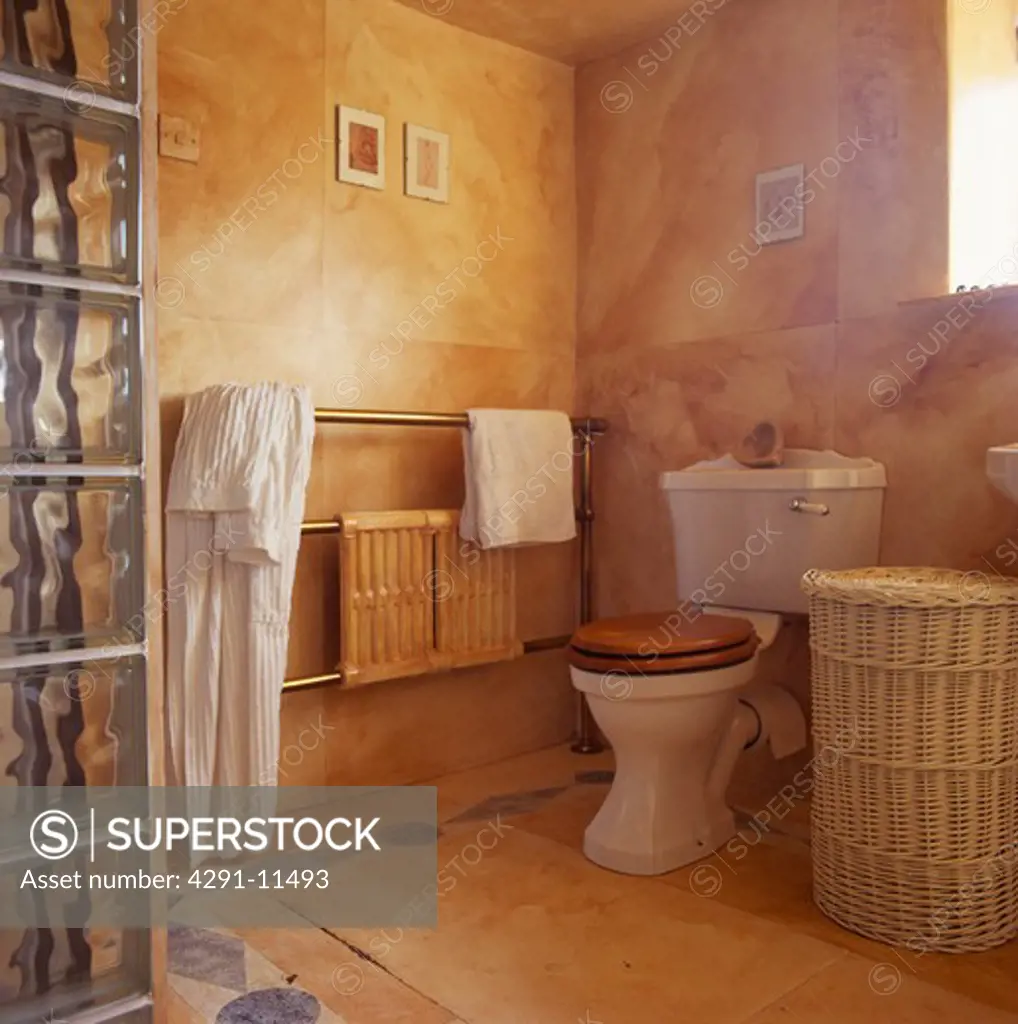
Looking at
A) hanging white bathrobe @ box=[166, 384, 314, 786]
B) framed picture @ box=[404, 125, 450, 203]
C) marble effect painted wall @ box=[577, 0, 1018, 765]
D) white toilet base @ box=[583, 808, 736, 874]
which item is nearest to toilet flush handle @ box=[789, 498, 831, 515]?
marble effect painted wall @ box=[577, 0, 1018, 765]

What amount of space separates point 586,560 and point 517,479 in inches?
16.4

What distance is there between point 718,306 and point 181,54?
1.29 metres

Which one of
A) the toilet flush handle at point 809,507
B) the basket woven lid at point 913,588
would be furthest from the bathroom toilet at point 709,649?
the basket woven lid at point 913,588

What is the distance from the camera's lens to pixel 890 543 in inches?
82.7

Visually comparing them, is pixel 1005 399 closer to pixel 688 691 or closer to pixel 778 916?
pixel 688 691

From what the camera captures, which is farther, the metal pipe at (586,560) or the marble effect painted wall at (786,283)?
the metal pipe at (586,560)

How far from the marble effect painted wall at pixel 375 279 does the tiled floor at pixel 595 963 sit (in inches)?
23.6

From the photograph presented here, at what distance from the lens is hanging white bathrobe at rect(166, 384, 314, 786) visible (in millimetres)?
1869

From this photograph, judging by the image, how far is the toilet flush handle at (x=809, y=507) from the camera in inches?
78.0

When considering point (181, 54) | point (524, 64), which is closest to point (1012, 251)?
point (524, 64)

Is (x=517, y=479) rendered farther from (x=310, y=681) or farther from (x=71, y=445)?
(x=71, y=445)

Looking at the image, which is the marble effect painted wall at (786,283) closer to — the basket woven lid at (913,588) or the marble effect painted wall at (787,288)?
the marble effect painted wall at (787,288)

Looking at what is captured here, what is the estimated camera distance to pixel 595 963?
1541 millimetres

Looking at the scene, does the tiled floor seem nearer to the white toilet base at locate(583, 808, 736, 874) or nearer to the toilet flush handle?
A: the white toilet base at locate(583, 808, 736, 874)
